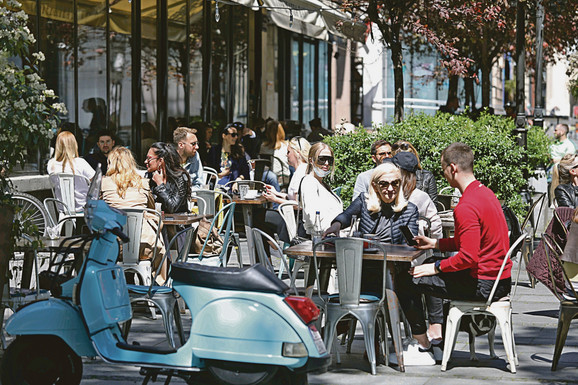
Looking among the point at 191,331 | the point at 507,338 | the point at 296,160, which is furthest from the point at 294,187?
the point at 191,331

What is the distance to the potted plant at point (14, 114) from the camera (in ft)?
21.2

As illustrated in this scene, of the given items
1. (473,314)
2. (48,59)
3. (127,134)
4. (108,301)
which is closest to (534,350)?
(473,314)

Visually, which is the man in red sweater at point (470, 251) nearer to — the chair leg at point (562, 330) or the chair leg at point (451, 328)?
the chair leg at point (451, 328)

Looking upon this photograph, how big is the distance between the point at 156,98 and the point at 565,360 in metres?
10.6

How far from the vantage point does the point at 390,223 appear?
7395 mm

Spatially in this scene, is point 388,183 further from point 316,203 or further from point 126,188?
point 126,188

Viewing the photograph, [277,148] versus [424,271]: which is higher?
[277,148]

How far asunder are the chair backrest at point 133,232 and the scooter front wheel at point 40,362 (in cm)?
246

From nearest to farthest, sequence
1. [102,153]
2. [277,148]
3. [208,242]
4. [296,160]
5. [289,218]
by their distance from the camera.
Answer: [208,242] → [289,218] → [296,160] → [102,153] → [277,148]

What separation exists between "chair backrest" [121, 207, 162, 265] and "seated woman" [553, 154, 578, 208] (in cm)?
425

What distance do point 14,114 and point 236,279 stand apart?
2078mm

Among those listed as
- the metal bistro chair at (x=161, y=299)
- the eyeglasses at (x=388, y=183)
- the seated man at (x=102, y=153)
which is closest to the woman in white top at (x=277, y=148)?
the seated man at (x=102, y=153)

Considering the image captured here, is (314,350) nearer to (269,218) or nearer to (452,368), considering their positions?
(452,368)

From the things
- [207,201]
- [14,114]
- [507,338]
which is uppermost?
[14,114]
